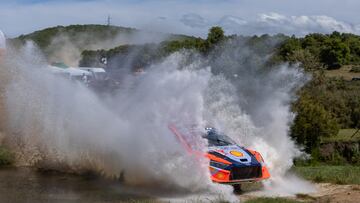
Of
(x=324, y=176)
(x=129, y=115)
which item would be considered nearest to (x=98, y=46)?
(x=129, y=115)

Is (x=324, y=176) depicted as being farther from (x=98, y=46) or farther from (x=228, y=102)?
(x=98, y=46)

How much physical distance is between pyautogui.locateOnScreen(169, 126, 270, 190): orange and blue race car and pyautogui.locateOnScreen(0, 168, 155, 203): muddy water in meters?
1.66

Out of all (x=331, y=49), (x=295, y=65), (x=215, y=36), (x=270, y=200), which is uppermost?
(x=331, y=49)

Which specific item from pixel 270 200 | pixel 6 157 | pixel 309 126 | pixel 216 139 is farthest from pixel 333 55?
pixel 270 200

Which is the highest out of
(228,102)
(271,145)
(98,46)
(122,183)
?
(98,46)

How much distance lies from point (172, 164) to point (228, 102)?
4724 mm

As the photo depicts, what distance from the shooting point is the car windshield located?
1349 cm

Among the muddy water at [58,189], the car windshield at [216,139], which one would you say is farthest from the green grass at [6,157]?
the car windshield at [216,139]

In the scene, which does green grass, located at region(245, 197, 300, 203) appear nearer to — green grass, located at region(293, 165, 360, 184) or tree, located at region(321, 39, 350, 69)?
green grass, located at region(293, 165, 360, 184)

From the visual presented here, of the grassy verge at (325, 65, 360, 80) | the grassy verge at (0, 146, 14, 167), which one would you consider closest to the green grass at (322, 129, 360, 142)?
the grassy verge at (0, 146, 14, 167)

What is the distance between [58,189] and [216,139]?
4246 mm

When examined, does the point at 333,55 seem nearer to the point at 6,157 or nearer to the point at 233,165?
the point at 6,157

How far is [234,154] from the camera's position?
12.8 m

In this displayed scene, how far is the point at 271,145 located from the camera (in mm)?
15875
